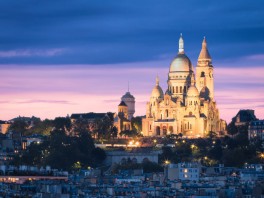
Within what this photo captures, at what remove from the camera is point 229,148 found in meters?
190

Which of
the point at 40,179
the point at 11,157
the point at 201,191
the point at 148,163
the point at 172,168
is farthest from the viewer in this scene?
the point at 11,157

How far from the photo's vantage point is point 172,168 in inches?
6334

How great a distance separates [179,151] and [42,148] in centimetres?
1484

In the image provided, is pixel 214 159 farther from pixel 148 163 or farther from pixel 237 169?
pixel 237 169

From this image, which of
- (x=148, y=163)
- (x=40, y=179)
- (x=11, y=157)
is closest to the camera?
(x=40, y=179)

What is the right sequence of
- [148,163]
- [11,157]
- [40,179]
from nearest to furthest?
[40,179]
[148,163]
[11,157]

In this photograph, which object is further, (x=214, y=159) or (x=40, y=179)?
(x=214, y=159)

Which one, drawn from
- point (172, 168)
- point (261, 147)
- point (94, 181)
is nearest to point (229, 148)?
point (261, 147)

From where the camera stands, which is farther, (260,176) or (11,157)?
(11,157)

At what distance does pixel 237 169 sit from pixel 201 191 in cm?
4024

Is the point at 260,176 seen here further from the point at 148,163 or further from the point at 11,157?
the point at 11,157

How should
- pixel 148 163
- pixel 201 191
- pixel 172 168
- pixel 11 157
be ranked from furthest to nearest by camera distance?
pixel 11 157
pixel 148 163
pixel 172 168
pixel 201 191

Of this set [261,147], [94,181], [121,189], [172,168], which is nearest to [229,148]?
[261,147]

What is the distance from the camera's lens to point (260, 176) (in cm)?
15275
